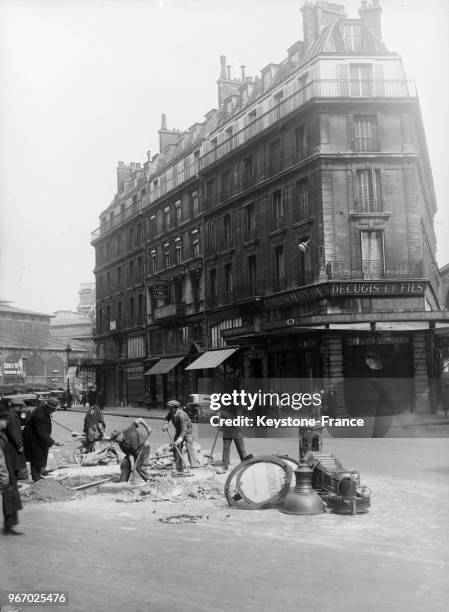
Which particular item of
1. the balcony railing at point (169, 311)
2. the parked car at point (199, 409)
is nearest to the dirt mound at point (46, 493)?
the parked car at point (199, 409)

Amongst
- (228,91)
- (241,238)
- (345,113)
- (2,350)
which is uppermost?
(228,91)

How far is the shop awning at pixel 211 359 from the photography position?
1189 inches

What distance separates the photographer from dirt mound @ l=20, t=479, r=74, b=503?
957cm

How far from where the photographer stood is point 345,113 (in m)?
26.4

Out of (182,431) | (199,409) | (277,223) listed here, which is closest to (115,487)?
(182,431)

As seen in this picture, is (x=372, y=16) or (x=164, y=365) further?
(x=164, y=365)

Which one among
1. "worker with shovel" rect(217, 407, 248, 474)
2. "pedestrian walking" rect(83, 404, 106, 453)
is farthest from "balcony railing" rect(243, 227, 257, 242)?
"worker with shovel" rect(217, 407, 248, 474)

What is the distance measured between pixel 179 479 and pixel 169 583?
213 inches

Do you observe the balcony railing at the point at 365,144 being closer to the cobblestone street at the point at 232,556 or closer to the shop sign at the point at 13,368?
the cobblestone street at the point at 232,556

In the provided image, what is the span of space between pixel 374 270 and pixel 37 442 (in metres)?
Result: 17.3

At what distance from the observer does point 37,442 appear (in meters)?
11.7

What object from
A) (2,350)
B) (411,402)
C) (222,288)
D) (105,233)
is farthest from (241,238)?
(2,350)

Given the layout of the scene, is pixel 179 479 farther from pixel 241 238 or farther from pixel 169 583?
pixel 241 238

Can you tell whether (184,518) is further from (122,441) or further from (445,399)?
(445,399)
